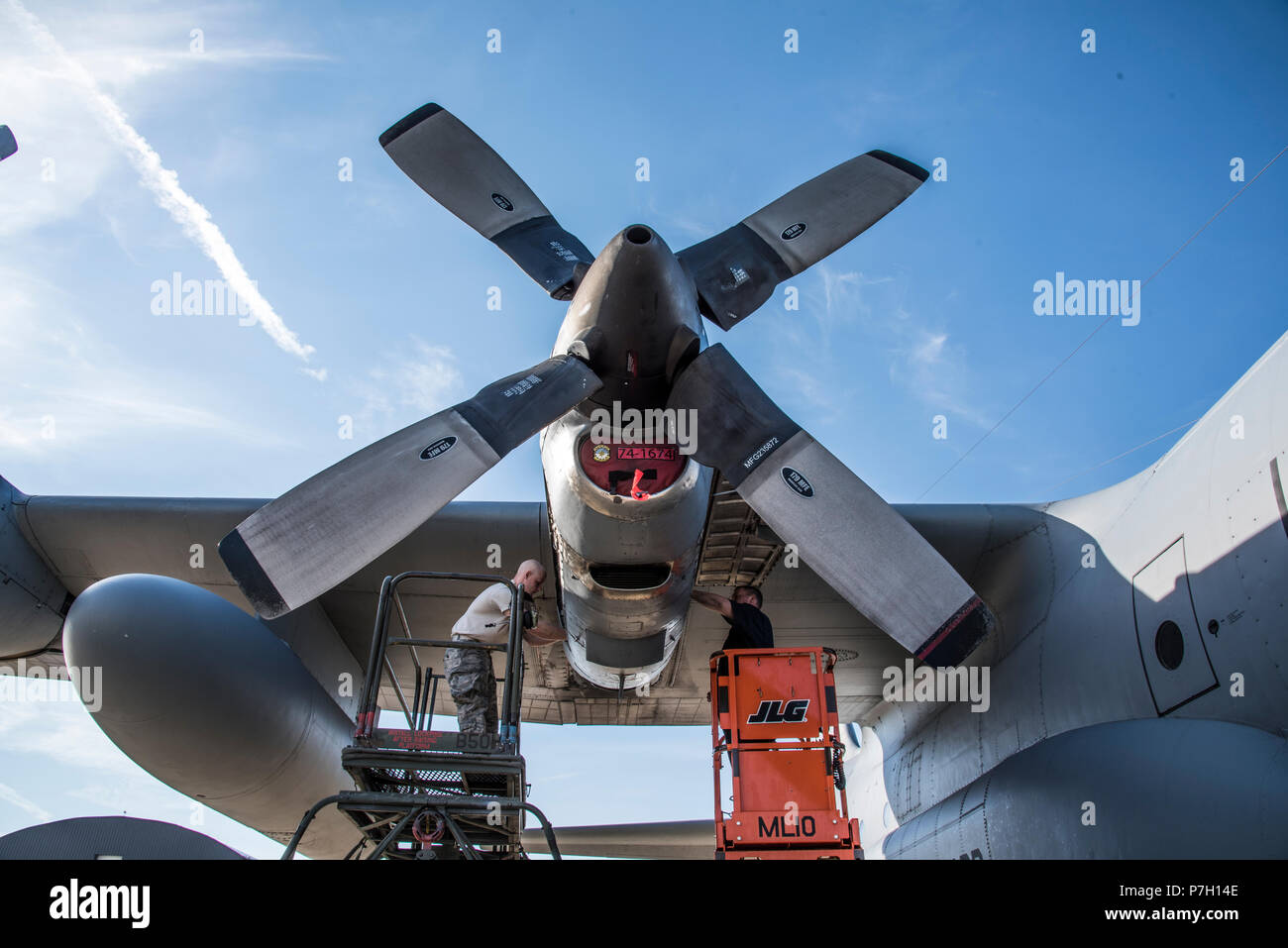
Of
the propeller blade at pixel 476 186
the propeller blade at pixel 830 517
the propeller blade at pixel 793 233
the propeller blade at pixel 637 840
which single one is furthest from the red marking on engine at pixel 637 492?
the propeller blade at pixel 637 840

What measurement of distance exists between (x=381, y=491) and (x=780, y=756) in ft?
9.61

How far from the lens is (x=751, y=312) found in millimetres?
6082

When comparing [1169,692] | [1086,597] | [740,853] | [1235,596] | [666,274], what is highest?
[666,274]

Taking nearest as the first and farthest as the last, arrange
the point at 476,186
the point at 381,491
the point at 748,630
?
the point at 381,491
the point at 748,630
the point at 476,186

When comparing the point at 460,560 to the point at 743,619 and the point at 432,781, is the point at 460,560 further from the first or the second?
the point at 432,781

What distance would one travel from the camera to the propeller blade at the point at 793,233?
598 centimetres

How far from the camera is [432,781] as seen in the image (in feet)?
14.5

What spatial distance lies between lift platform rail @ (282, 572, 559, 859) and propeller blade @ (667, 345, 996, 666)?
5.29 ft

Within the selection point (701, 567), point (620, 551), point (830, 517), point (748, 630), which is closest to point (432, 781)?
point (620, 551)
